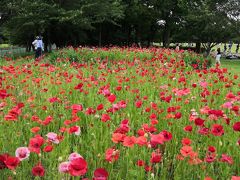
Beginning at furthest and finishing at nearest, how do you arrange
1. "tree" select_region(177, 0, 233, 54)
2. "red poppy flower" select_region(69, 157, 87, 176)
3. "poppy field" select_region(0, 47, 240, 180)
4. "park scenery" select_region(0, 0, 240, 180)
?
"tree" select_region(177, 0, 233, 54) → "park scenery" select_region(0, 0, 240, 180) → "poppy field" select_region(0, 47, 240, 180) → "red poppy flower" select_region(69, 157, 87, 176)

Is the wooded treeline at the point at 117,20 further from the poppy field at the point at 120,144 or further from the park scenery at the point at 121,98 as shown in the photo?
the poppy field at the point at 120,144

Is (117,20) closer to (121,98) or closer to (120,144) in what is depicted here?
(121,98)

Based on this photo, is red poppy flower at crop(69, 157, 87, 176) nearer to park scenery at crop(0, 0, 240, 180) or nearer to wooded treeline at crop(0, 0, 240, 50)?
park scenery at crop(0, 0, 240, 180)

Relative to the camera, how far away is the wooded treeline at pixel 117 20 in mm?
27008

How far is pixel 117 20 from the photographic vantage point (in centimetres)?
3938

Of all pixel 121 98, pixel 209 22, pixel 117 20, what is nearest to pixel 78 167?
pixel 121 98

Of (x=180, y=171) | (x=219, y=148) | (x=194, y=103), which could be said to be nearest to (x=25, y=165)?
(x=180, y=171)

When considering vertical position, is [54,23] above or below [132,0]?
below

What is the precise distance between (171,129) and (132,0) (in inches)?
1495

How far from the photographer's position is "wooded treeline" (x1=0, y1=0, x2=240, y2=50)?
1063 inches

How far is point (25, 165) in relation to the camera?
2820mm

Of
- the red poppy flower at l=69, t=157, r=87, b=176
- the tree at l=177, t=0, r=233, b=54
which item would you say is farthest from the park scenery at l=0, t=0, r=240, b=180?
the tree at l=177, t=0, r=233, b=54

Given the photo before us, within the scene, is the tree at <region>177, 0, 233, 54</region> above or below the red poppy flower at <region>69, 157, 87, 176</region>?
above

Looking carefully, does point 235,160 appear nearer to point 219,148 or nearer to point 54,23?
point 219,148
